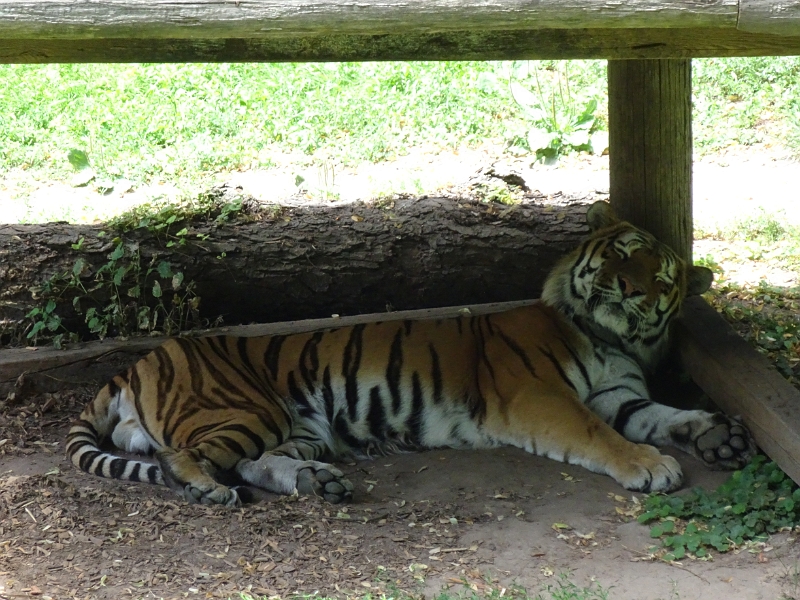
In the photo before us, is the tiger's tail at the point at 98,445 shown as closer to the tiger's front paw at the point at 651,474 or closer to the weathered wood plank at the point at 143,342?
the weathered wood plank at the point at 143,342

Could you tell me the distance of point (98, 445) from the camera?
162 inches

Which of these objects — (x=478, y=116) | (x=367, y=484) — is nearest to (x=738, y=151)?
(x=478, y=116)

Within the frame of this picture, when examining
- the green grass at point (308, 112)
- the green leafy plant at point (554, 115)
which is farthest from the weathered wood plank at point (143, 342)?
the green leafy plant at point (554, 115)

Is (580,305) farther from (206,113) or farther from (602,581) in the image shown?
(206,113)

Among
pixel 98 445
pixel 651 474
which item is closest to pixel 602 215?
pixel 651 474

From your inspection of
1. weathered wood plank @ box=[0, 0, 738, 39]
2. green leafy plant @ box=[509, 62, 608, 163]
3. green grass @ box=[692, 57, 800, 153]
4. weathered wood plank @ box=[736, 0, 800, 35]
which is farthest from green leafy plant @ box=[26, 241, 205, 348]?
green grass @ box=[692, 57, 800, 153]

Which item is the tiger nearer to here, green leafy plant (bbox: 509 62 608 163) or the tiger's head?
the tiger's head

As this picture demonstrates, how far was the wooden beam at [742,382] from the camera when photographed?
11.2ft

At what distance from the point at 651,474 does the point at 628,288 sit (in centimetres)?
92

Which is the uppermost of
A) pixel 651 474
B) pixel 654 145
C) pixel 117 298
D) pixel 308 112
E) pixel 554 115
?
pixel 654 145

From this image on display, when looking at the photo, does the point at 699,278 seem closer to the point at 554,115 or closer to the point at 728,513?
the point at 728,513

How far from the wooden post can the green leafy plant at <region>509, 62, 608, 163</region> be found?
2640 mm

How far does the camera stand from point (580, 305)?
4359 millimetres

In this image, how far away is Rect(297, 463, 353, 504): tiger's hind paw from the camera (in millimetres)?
3582
